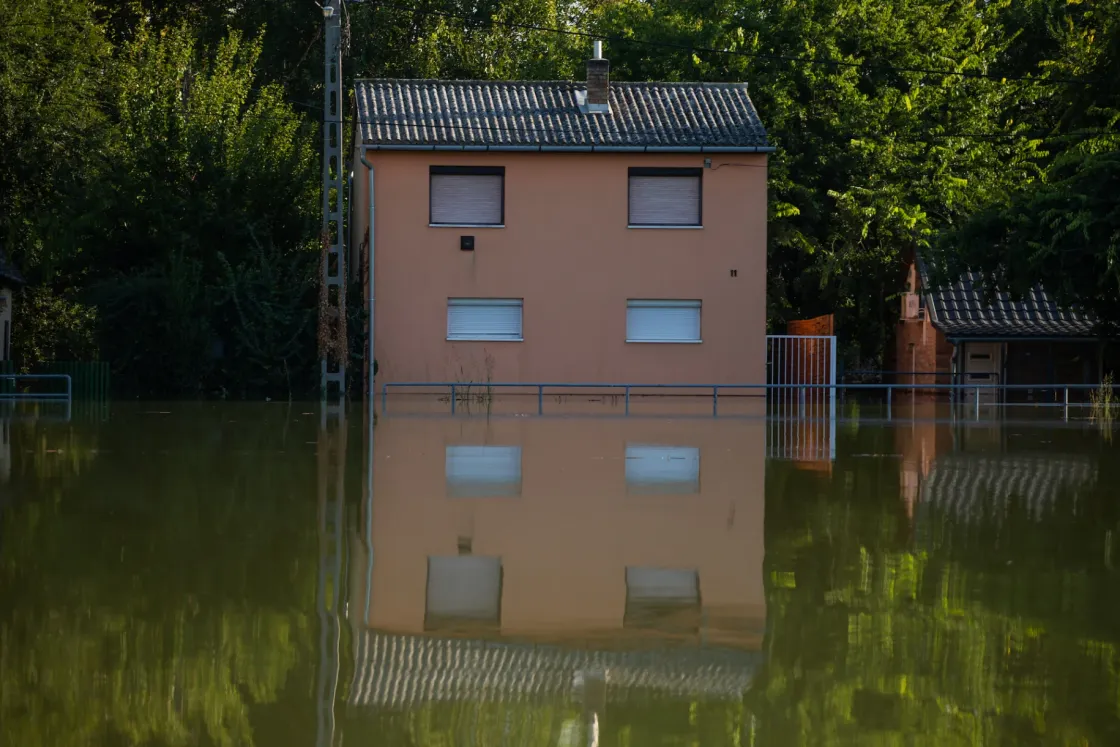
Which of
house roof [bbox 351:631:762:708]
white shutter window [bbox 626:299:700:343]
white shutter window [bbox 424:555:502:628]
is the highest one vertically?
white shutter window [bbox 626:299:700:343]

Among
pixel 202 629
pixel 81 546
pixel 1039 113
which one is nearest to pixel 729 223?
pixel 1039 113

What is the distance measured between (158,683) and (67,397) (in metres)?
25.3

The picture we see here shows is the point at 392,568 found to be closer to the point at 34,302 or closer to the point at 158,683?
the point at 158,683

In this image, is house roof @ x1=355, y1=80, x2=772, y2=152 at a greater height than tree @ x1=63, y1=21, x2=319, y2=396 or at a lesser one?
greater

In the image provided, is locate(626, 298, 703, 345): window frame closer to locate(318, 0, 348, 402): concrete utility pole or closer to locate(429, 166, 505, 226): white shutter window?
locate(429, 166, 505, 226): white shutter window

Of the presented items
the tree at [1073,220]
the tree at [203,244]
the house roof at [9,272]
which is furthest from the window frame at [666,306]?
the house roof at [9,272]

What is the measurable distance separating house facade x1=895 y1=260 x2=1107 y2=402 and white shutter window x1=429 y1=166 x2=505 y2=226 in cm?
1167

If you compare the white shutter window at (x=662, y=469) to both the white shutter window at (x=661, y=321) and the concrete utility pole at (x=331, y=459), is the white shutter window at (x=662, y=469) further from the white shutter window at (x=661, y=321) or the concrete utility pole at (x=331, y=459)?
the white shutter window at (x=661, y=321)

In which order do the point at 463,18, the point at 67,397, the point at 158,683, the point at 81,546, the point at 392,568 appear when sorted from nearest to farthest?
the point at 158,683
the point at 392,568
the point at 81,546
the point at 67,397
the point at 463,18

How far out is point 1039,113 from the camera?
1662 inches

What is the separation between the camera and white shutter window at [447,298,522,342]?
33.9m

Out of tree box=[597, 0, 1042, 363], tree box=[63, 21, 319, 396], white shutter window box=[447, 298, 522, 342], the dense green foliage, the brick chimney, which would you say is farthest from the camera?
tree box=[597, 0, 1042, 363]

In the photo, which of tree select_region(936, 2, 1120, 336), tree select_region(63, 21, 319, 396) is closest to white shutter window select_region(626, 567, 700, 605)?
tree select_region(936, 2, 1120, 336)

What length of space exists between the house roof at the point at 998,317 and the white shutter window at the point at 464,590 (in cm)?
3149
